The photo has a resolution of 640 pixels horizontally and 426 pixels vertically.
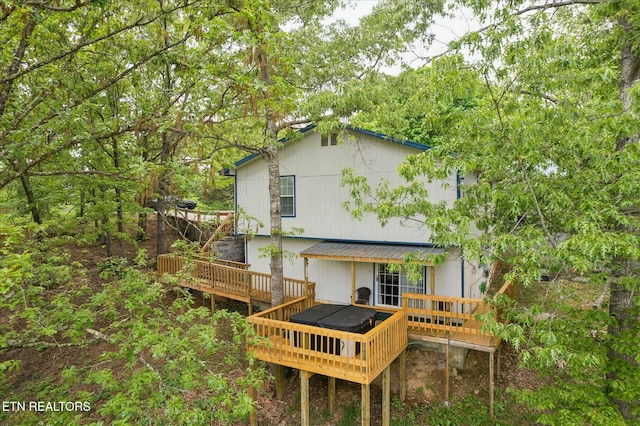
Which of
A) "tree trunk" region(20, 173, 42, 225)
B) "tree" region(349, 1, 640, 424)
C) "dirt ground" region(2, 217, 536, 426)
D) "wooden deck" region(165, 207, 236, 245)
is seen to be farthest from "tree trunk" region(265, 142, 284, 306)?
"tree trunk" region(20, 173, 42, 225)

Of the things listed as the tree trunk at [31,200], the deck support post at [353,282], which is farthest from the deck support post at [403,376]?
the tree trunk at [31,200]

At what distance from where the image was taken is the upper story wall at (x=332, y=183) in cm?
1009

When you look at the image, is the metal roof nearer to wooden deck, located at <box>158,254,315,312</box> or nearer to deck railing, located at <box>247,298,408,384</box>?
wooden deck, located at <box>158,254,315,312</box>

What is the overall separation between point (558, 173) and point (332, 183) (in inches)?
253

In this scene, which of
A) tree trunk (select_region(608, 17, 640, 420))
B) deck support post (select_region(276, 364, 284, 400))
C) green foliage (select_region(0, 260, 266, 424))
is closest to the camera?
green foliage (select_region(0, 260, 266, 424))

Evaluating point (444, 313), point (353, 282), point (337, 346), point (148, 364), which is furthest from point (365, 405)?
point (148, 364)

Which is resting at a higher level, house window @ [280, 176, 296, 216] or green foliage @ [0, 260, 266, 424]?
house window @ [280, 176, 296, 216]

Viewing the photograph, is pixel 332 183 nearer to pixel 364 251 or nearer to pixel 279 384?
pixel 364 251

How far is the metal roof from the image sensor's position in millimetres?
9259

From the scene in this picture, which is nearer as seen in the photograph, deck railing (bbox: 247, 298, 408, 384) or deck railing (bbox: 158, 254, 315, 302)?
deck railing (bbox: 247, 298, 408, 384)

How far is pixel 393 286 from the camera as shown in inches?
413

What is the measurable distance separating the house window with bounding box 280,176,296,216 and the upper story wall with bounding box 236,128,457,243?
133mm

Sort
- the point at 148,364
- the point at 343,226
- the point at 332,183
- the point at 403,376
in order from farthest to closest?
the point at 332,183
the point at 343,226
the point at 403,376
the point at 148,364

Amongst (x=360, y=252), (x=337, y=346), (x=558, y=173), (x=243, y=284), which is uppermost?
(x=558, y=173)
